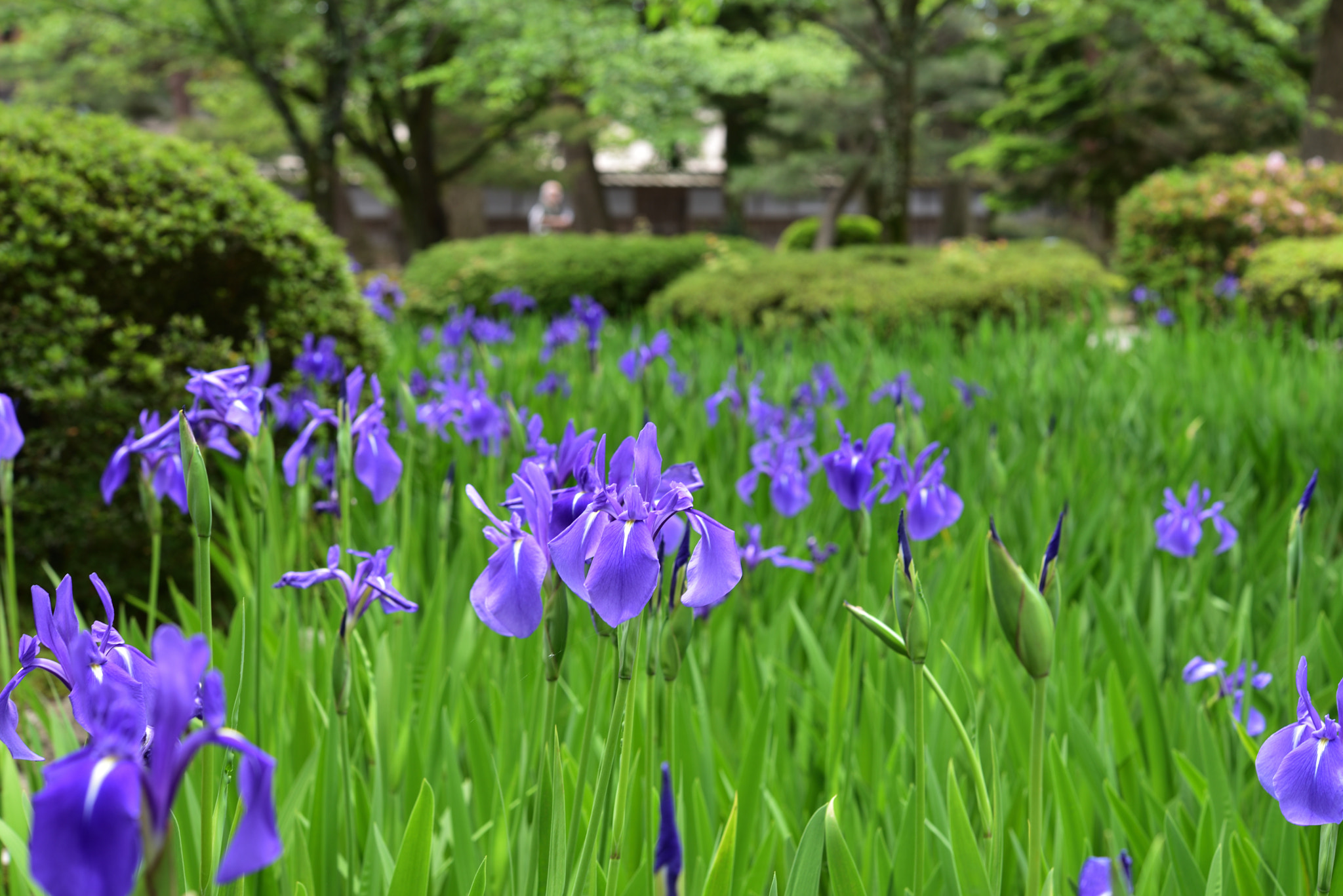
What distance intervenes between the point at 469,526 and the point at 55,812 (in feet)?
4.72

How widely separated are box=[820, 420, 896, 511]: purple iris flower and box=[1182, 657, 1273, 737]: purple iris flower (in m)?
0.53

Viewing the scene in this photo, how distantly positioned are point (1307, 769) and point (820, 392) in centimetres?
231

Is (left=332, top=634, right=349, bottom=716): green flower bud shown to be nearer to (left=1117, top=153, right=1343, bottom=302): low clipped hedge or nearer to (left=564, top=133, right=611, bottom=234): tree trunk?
(left=1117, top=153, right=1343, bottom=302): low clipped hedge

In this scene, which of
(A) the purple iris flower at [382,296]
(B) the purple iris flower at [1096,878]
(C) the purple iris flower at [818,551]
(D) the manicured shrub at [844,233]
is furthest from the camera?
(D) the manicured shrub at [844,233]

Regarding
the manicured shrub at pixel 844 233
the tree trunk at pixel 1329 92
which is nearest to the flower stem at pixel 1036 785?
the tree trunk at pixel 1329 92

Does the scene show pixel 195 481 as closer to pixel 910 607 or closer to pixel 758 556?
pixel 910 607

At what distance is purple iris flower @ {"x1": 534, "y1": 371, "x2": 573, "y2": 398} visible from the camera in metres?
3.08

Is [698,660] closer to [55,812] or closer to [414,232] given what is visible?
[55,812]

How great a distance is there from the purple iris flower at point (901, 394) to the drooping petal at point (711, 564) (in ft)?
4.51

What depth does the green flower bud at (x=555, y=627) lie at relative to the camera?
73 centimetres

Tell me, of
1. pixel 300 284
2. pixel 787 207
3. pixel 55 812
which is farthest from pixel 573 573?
pixel 787 207

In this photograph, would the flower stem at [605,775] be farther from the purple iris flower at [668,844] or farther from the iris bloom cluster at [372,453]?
the iris bloom cluster at [372,453]

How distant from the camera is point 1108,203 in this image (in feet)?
55.8

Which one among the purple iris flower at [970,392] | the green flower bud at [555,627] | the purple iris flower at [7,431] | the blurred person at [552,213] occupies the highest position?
the blurred person at [552,213]
